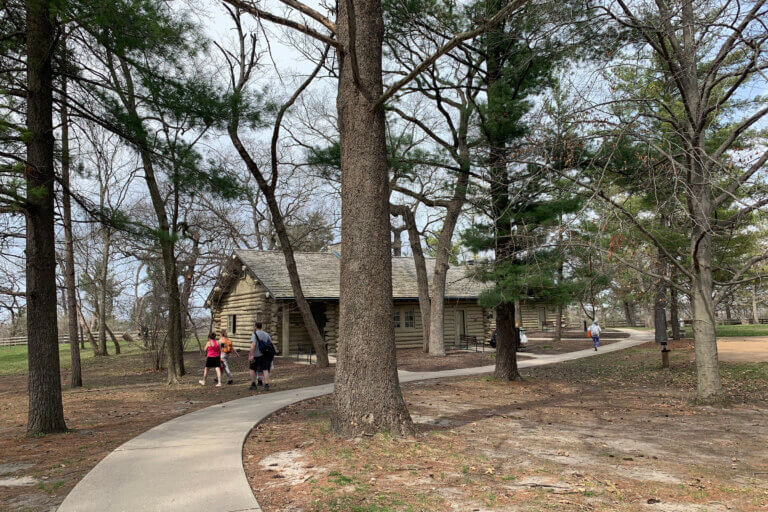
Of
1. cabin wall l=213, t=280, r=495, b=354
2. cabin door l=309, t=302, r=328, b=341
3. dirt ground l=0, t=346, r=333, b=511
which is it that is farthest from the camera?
cabin door l=309, t=302, r=328, b=341

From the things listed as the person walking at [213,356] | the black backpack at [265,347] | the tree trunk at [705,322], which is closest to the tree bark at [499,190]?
the tree trunk at [705,322]

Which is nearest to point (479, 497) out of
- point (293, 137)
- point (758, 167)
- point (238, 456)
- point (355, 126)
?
point (238, 456)

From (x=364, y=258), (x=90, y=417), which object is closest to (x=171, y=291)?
(x=90, y=417)

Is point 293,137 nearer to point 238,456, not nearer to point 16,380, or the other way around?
point 16,380

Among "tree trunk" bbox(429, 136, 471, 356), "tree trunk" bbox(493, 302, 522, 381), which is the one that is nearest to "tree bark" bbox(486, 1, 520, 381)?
"tree trunk" bbox(493, 302, 522, 381)

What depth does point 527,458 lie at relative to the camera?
616 centimetres

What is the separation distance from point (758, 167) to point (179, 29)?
10.5m

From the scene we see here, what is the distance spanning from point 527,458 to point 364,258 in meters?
3.24

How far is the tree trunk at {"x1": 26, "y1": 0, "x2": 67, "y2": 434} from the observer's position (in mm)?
7848

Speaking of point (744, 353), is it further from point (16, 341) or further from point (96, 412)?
point (16, 341)

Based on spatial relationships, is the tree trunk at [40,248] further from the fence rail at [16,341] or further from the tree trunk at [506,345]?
→ the fence rail at [16,341]

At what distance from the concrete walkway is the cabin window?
63.3ft

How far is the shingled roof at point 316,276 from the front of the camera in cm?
2358

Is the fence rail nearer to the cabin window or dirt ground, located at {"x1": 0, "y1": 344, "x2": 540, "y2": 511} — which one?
dirt ground, located at {"x1": 0, "y1": 344, "x2": 540, "y2": 511}
